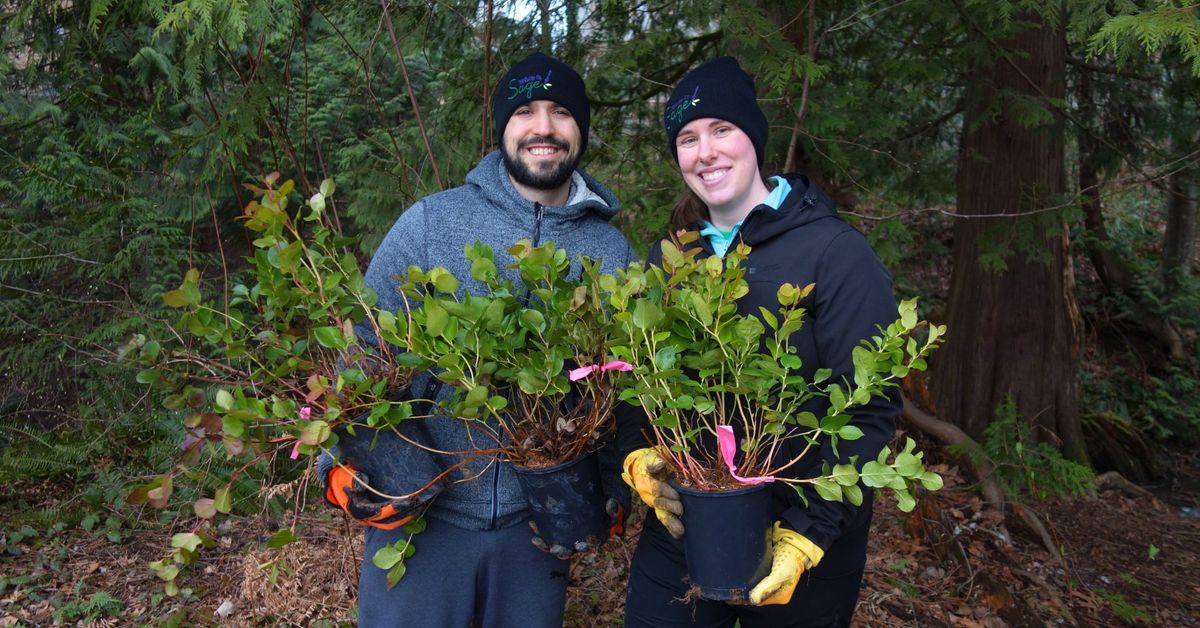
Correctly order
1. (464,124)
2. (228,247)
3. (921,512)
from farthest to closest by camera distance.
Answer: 1. (228,247)
2. (921,512)
3. (464,124)

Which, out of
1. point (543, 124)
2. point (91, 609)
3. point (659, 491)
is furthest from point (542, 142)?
point (91, 609)

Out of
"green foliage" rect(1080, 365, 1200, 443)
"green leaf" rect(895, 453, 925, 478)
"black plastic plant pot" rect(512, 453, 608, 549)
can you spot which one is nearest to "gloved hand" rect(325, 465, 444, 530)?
"black plastic plant pot" rect(512, 453, 608, 549)

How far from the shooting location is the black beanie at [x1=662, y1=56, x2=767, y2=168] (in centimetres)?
229

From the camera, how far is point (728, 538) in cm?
184

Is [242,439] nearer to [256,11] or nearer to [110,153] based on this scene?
[256,11]

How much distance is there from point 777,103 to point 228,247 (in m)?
5.84

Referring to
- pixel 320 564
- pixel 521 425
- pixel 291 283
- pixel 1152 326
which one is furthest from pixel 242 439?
pixel 1152 326

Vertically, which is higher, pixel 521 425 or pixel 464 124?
pixel 464 124

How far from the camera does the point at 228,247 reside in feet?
25.5

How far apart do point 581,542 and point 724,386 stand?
65cm

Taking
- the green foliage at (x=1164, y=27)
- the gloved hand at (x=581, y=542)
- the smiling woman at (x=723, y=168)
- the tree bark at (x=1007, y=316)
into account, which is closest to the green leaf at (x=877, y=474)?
the gloved hand at (x=581, y=542)

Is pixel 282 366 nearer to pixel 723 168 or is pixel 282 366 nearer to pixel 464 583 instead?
pixel 464 583

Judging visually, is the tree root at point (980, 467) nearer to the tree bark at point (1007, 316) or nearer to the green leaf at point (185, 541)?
the tree bark at point (1007, 316)

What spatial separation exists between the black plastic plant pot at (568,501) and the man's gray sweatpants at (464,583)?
0.22 m
